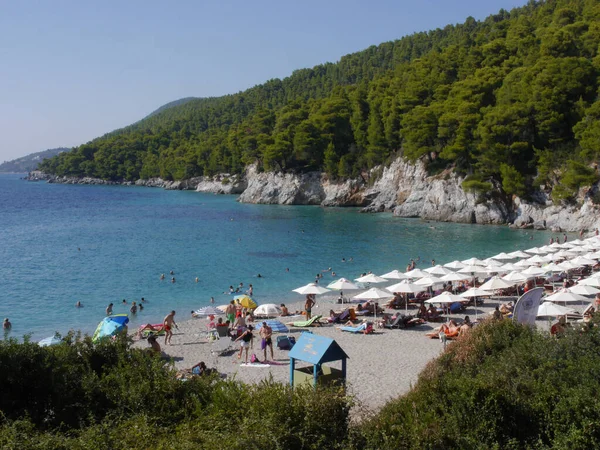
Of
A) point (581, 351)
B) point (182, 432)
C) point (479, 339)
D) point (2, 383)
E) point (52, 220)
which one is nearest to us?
point (182, 432)

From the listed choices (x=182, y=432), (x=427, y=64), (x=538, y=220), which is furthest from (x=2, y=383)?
(x=427, y=64)

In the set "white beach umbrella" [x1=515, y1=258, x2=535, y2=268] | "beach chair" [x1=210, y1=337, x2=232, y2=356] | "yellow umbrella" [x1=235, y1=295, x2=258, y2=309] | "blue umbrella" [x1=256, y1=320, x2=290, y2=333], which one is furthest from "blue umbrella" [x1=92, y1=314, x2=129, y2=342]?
"white beach umbrella" [x1=515, y1=258, x2=535, y2=268]

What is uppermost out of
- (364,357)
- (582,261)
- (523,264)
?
(582,261)

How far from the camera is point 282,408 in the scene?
6.58 meters

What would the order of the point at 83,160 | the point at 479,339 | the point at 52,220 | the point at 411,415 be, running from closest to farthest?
the point at 411,415
the point at 479,339
the point at 52,220
the point at 83,160

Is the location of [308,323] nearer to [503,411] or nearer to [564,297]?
[564,297]

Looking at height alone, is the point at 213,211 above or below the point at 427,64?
below

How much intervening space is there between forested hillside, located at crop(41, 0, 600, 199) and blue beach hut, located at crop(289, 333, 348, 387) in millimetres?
38122

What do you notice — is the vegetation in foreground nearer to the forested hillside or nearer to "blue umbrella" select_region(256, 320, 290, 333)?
"blue umbrella" select_region(256, 320, 290, 333)

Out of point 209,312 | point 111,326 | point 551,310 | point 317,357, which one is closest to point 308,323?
point 209,312

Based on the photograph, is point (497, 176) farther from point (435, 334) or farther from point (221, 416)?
point (221, 416)

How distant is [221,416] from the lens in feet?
22.3

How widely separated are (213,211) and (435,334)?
5340 cm

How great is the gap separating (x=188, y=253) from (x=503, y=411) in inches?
1293
